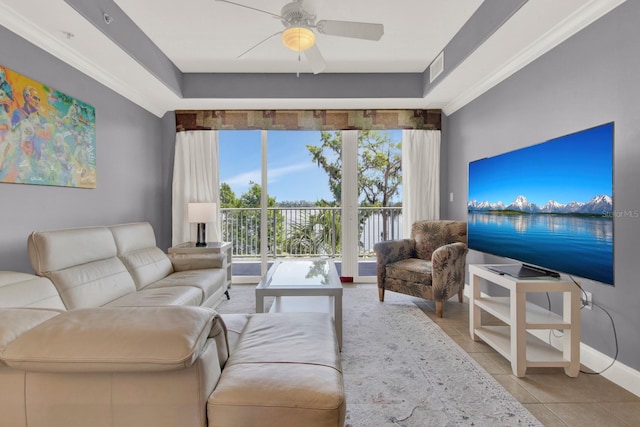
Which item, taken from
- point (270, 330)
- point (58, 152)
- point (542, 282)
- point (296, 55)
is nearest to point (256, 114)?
point (296, 55)

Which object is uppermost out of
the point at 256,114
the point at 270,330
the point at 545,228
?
the point at 256,114

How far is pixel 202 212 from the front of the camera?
373 centimetres

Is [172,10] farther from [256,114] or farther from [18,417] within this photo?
[18,417]

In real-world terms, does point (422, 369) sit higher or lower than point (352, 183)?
lower

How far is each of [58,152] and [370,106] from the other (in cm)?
331

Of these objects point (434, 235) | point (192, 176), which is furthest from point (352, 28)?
point (192, 176)

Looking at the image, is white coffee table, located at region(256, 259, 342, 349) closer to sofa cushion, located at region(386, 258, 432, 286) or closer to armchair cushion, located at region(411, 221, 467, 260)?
sofa cushion, located at region(386, 258, 432, 286)

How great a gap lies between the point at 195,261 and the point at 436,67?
3.29m

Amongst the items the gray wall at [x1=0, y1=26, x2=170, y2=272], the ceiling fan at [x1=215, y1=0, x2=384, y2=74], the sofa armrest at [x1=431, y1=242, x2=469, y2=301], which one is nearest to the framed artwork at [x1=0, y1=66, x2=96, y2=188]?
the gray wall at [x1=0, y1=26, x2=170, y2=272]

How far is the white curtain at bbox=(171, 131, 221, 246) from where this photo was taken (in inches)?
163

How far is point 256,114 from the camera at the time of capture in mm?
4172

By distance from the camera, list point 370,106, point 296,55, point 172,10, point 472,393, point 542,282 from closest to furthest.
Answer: point 472,393
point 542,282
point 172,10
point 296,55
point 370,106

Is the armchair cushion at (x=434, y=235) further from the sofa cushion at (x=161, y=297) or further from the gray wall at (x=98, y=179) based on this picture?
the gray wall at (x=98, y=179)

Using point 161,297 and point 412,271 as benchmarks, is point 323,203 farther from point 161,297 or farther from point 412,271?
point 161,297
